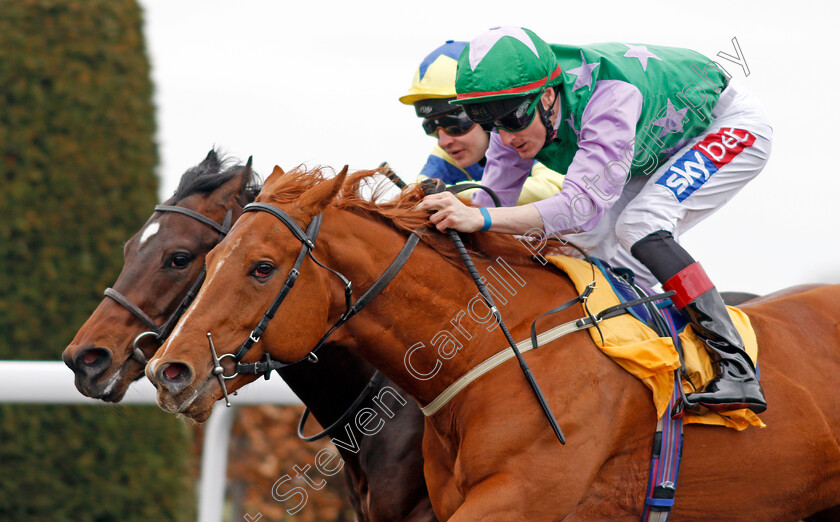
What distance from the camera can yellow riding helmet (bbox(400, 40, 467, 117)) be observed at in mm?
3691

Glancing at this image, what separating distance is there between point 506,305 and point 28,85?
3.62 metres

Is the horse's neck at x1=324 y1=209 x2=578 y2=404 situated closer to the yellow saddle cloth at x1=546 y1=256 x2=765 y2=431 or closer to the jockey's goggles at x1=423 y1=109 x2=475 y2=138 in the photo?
the yellow saddle cloth at x1=546 y1=256 x2=765 y2=431

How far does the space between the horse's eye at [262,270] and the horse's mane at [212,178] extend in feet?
3.59

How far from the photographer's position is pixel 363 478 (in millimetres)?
3062

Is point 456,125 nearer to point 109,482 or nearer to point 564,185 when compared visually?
point 564,185

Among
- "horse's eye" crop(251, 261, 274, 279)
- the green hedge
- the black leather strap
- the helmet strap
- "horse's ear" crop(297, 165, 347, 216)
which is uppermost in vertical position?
the helmet strap

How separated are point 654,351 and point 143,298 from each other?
171 cm

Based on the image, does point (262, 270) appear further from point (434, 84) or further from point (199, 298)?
point (434, 84)

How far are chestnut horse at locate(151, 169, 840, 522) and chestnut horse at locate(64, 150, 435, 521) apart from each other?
333 millimetres

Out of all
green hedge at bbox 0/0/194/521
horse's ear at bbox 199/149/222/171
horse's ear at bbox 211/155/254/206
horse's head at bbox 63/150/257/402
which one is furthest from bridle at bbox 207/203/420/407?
green hedge at bbox 0/0/194/521

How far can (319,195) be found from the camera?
2.37 meters

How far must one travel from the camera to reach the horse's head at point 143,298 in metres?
2.94

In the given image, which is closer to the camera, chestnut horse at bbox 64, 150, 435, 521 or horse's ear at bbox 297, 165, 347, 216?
horse's ear at bbox 297, 165, 347, 216

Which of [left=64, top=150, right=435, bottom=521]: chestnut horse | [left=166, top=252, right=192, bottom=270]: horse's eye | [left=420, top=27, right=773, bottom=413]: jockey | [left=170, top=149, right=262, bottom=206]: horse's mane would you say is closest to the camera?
[left=420, top=27, right=773, bottom=413]: jockey
